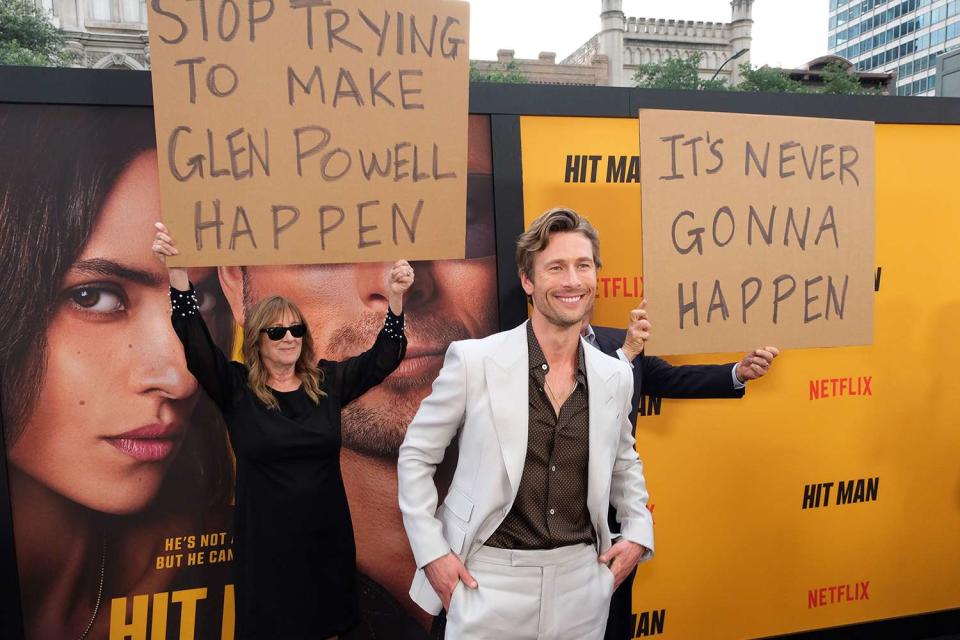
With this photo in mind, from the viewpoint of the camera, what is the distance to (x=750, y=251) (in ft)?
7.22

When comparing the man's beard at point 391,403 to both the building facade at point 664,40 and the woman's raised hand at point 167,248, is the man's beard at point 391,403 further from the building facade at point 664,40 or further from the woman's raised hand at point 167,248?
the building facade at point 664,40

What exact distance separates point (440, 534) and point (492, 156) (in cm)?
140

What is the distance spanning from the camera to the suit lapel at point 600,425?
1.58 metres

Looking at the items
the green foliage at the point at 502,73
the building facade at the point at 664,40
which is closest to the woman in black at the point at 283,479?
the green foliage at the point at 502,73

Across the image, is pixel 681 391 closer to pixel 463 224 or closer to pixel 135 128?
pixel 463 224

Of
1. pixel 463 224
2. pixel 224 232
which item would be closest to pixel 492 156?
pixel 463 224

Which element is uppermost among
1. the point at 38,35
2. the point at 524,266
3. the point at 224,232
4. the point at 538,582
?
the point at 38,35

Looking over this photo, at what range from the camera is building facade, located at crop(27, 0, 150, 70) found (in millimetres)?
43250

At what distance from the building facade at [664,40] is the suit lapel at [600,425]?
201ft

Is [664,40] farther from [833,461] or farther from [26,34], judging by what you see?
[833,461]

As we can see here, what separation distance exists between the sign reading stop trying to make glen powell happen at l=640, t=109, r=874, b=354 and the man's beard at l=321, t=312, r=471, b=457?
2.56 ft

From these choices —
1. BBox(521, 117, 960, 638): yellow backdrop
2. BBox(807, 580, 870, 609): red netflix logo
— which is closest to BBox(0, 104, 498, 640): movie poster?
BBox(521, 117, 960, 638): yellow backdrop

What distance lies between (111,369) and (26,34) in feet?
116

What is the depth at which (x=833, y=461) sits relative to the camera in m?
2.81
